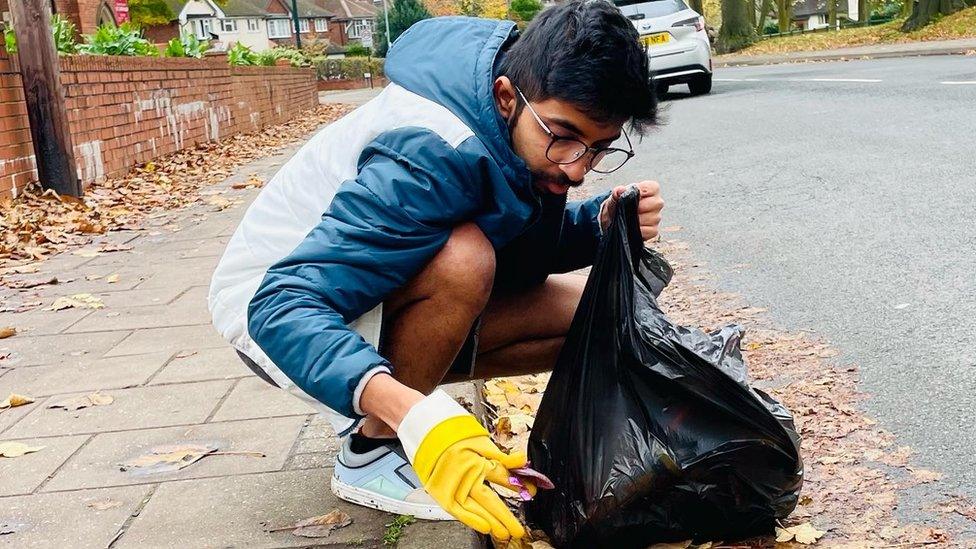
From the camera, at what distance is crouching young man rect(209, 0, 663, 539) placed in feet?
5.64

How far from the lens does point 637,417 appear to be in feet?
6.82

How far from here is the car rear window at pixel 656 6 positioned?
13.2 meters

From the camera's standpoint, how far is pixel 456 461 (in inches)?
65.4

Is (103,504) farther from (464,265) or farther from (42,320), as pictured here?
(42,320)

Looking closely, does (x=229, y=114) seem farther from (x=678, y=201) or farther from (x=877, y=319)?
(x=877, y=319)

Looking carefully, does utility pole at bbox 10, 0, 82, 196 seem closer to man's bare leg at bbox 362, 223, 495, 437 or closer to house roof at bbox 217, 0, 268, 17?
man's bare leg at bbox 362, 223, 495, 437

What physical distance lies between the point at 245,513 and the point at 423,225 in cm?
86

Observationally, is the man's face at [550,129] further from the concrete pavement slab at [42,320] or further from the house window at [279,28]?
the house window at [279,28]

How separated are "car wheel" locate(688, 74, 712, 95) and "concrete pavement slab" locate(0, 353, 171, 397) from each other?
10889 millimetres

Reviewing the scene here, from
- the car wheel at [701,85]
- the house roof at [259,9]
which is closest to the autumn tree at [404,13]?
the house roof at [259,9]

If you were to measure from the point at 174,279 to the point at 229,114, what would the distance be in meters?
9.15

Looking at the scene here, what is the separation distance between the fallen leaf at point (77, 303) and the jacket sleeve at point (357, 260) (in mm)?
3170

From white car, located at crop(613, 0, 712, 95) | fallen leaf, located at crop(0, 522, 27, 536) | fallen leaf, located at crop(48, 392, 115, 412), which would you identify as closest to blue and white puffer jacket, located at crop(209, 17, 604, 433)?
fallen leaf, located at crop(0, 522, 27, 536)

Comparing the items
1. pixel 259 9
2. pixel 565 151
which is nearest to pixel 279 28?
pixel 259 9
